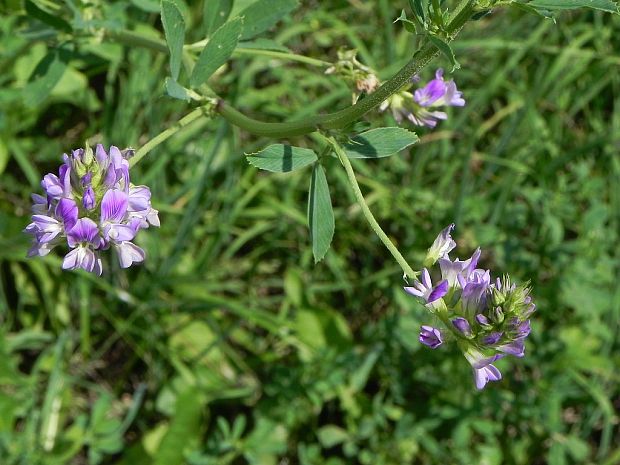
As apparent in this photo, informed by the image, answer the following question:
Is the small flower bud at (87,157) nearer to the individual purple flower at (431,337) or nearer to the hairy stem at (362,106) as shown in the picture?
the hairy stem at (362,106)

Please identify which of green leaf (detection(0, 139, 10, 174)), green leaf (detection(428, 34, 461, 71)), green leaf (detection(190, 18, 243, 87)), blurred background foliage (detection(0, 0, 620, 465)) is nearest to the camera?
green leaf (detection(428, 34, 461, 71))

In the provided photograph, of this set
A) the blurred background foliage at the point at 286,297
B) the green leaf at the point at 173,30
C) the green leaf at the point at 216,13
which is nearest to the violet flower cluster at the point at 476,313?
the green leaf at the point at 173,30

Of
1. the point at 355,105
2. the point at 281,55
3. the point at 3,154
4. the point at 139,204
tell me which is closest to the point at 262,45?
the point at 281,55

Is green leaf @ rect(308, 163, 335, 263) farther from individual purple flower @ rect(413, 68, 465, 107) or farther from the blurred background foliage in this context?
the blurred background foliage

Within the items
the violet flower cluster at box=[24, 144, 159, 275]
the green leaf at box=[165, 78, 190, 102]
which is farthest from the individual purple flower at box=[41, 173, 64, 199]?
the green leaf at box=[165, 78, 190, 102]

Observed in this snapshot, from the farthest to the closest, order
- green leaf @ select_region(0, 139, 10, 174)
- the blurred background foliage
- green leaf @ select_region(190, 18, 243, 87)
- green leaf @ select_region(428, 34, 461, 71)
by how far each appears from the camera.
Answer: the blurred background foliage
green leaf @ select_region(0, 139, 10, 174)
green leaf @ select_region(190, 18, 243, 87)
green leaf @ select_region(428, 34, 461, 71)

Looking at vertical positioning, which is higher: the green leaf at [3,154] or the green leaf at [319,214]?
the green leaf at [319,214]

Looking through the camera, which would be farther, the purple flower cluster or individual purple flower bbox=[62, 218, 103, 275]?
the purple flower cluster

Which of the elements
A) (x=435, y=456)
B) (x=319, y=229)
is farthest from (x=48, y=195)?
(x=435, y=456)
